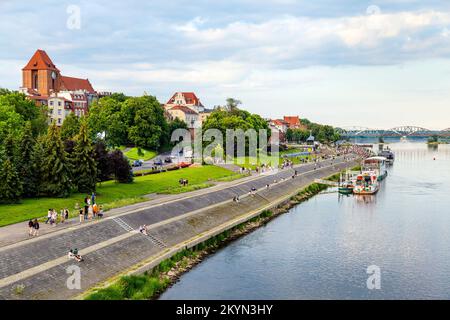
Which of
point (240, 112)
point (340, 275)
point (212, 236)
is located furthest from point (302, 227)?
point (240, 112)

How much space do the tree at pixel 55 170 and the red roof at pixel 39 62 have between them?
82100mm

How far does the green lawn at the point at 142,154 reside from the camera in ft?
317

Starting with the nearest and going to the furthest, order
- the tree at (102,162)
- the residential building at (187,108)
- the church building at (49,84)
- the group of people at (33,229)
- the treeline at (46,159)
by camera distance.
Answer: the group of people at (33,229)
the treeline at (46,159)
the tree at (102,162)
the church building at (49,84)
the residential building at (187,108)

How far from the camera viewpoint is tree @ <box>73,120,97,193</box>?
1925 inches

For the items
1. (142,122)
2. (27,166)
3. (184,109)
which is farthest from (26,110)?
(184,109)

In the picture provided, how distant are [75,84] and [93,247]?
347 ft

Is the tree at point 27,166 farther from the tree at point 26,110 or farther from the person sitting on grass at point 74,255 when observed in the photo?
the tree at point 26,110

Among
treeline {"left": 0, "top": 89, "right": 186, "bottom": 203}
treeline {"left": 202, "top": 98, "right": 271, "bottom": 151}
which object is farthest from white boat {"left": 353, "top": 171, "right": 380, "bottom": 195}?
treeline {"left": 0, "top": 89, "right": 186, "bottom": 203}

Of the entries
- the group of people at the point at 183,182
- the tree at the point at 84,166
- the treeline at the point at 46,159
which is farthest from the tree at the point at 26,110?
the tree at the point at 84,166

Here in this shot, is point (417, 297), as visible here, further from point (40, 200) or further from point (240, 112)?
point (240, 112)

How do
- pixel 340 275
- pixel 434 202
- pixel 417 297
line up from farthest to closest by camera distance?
1. pixel 434 202
2. pixel 340 275
3. pixel 417 297

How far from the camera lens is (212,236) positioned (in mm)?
44312
